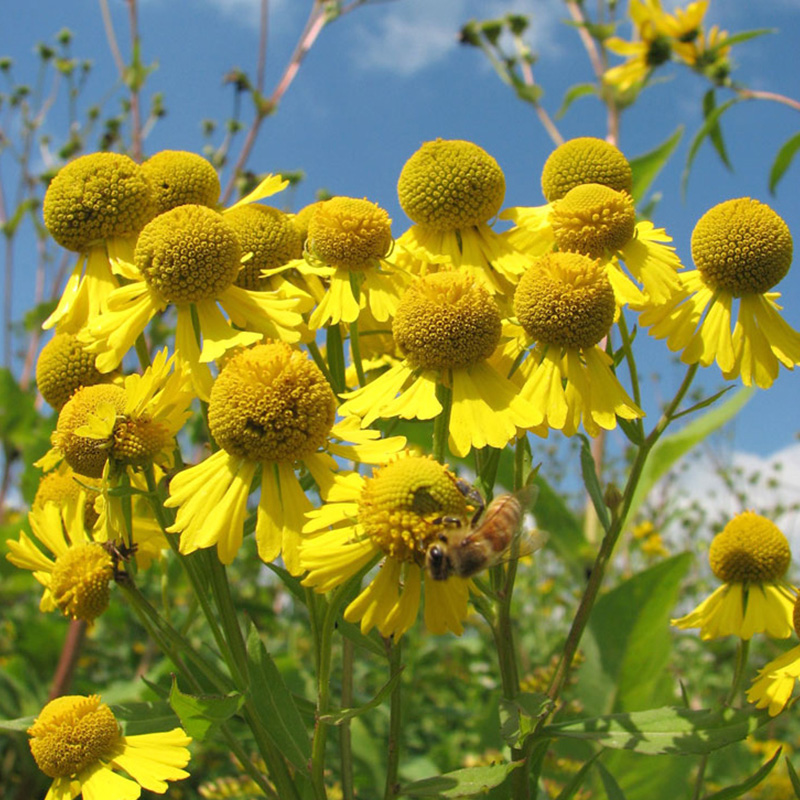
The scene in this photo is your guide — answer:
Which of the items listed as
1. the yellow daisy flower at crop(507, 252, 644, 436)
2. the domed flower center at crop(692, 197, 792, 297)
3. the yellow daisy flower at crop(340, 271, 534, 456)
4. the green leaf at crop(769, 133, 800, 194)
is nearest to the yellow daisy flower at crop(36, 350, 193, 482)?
the yellow daisy flower at crop(340, 271, 534, 456)

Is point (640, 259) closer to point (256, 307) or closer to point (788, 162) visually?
point (256, 307)

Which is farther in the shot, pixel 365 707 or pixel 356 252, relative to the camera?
pixel 356 252

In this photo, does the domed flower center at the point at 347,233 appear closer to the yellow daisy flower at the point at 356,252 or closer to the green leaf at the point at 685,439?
the yellow daisy flower at the point at 356,252

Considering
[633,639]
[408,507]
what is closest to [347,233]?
[408,507]

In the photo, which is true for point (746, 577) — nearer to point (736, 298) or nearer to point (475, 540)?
point (736, 298)

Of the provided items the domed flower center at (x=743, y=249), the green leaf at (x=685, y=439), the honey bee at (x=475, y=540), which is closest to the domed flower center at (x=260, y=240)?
the honey bee at (x=475, y=540)

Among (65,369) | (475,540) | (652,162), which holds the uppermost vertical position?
(652,162)
